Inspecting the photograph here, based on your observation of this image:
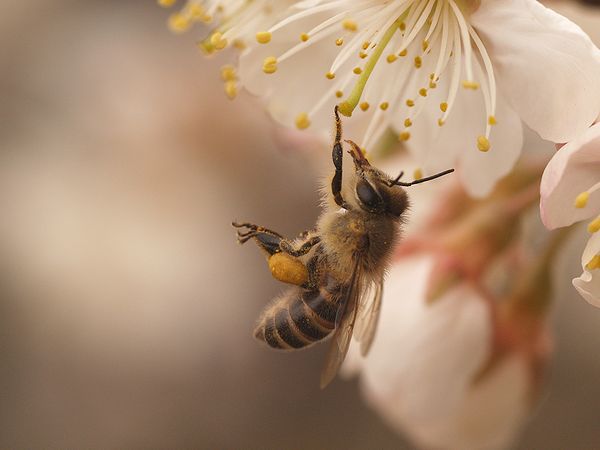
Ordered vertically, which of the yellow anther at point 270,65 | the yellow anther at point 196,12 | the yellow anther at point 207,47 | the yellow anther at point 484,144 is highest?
the yellow anther at point 196,12

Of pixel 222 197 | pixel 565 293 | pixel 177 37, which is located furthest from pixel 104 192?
pixel 565 293

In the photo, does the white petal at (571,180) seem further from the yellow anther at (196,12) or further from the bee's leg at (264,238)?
the yellow anther at (196,12)

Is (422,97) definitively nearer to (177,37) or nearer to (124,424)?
(124,424)

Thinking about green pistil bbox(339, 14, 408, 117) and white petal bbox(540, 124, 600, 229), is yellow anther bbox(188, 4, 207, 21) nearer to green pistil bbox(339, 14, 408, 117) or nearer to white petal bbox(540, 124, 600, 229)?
green pistil bbox(339, 14, 408, 117)

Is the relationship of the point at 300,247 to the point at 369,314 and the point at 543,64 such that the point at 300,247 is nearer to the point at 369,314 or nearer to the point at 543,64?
the point at 369,314

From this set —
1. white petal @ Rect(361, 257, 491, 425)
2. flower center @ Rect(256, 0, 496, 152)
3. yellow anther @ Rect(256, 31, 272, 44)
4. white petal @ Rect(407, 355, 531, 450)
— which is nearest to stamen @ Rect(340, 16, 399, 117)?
flower center @ Rect(256, 0, 496, 152)

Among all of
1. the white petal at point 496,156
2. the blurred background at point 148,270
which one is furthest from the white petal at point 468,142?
the blurred background at point 148,270
